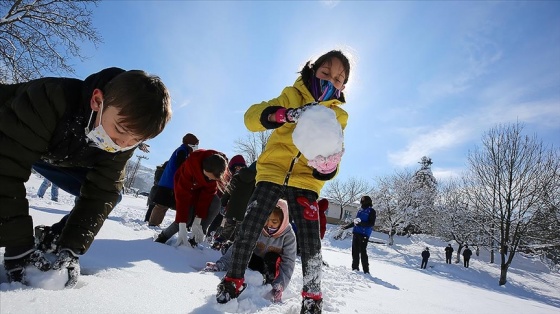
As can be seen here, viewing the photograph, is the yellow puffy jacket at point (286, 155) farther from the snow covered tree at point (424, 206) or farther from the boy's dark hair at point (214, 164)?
the snow covered tree at point (424, 206)

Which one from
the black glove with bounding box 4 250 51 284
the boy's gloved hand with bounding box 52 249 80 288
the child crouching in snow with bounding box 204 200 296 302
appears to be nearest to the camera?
the black glove with bounding box 4 250 51 284

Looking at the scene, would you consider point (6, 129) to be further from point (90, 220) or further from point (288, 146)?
point (288, 146)

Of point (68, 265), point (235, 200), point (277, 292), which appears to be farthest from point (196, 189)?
point (68, 265)

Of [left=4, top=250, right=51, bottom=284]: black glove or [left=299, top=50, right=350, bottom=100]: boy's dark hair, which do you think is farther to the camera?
[left=299, top=50, right=350, bottom=100]: boy's dark hair

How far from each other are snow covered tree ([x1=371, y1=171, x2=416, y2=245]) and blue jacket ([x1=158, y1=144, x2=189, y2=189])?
2756 cm

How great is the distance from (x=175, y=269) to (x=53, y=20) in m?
12.5

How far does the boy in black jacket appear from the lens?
116 centimetres

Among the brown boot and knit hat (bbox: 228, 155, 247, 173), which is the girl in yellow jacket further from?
knit hat (bbox: 228, 155, 247, 173)

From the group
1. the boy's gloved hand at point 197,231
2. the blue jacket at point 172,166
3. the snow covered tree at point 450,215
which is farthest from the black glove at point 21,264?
the snow covered tree at point 450,215

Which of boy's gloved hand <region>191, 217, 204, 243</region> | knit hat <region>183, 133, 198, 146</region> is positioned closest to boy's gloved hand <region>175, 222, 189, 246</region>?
boy's gloved hand <region>191, 217, 204, 243</region>

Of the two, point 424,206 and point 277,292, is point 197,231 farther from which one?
point 424,206

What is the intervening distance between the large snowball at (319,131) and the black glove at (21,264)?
3.98 feet

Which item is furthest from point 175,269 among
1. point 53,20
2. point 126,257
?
point 53,20

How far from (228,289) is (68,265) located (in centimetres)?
74
